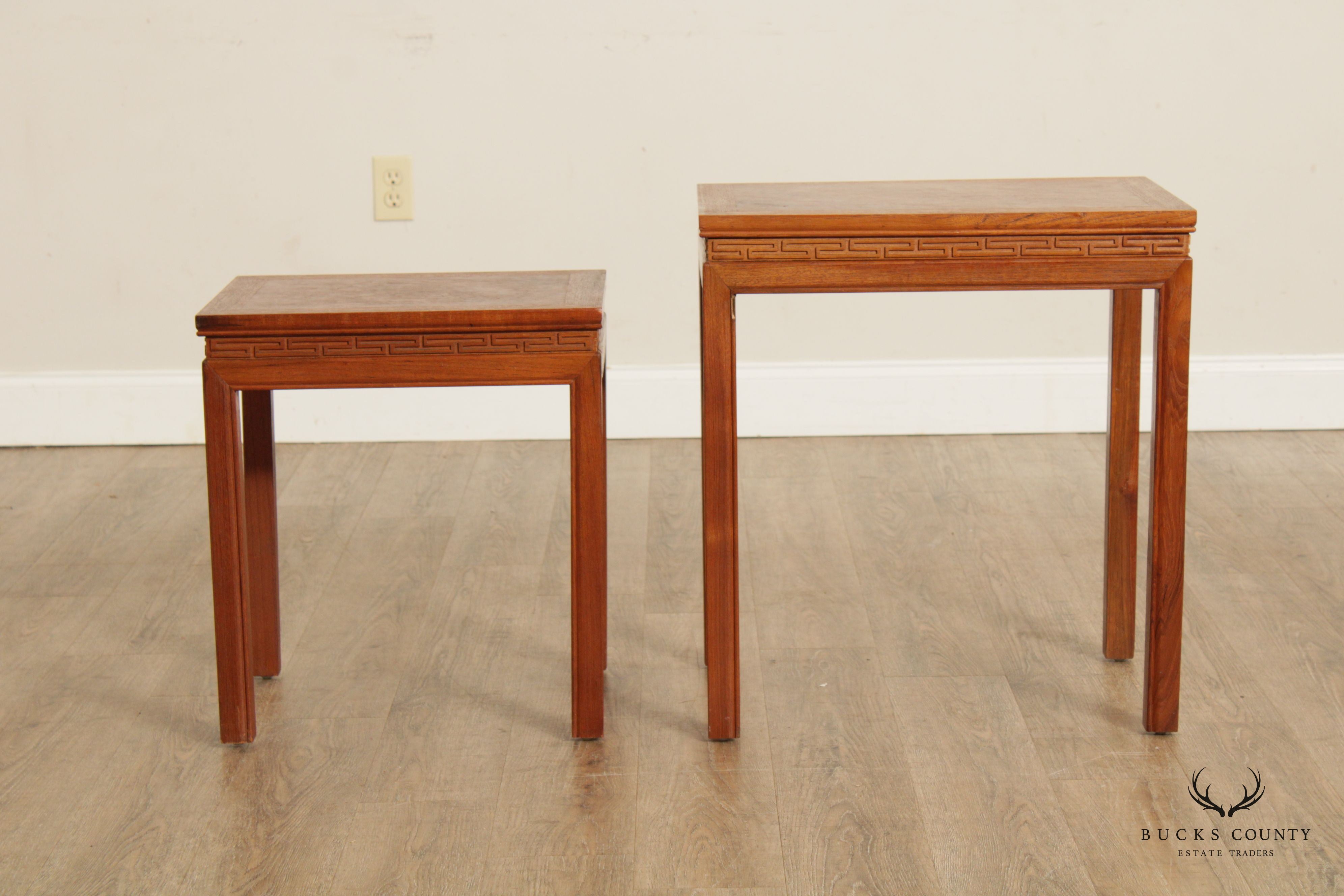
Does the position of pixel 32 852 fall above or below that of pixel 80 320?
below

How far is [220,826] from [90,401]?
1537mm

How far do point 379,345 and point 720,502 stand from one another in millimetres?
393

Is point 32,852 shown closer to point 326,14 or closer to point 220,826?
point 220,826

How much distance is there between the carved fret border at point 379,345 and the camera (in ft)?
4.81

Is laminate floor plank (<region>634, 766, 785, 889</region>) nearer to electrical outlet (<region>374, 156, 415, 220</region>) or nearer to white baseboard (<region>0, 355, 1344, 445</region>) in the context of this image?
white baseboard (<region>0, 355, 1344, 445</region>)

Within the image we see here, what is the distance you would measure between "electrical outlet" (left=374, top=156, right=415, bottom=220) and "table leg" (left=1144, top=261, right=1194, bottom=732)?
156 cm

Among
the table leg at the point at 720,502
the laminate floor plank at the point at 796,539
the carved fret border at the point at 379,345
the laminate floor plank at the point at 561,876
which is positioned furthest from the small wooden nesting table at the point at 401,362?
the laminate floor plank at the point at 796,539

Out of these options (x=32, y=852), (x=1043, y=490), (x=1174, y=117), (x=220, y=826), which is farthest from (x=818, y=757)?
(x=1174, y=117)

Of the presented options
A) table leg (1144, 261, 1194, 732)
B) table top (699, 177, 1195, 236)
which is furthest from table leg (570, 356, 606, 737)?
table leg (1144, 261, 1194, 732)

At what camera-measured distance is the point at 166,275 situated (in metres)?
2.70

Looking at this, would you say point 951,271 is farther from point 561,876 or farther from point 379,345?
point 561,876

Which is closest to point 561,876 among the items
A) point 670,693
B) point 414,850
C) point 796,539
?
point 414,850

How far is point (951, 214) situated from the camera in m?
1.46

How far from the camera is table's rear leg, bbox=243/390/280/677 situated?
1.67m
